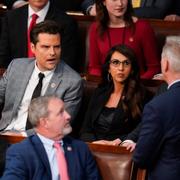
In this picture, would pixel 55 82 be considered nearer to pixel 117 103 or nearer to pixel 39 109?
pixel 117 103

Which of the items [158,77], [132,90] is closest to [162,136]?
[132,90]

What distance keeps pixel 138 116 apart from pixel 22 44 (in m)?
1.02

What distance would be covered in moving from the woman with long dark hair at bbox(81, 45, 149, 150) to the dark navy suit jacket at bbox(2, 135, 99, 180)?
0.46 m

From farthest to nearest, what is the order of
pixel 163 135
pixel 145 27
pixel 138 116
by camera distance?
1. pixel 145 27
2. pixel 138 116
3. pixel 163 135

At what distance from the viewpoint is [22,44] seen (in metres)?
3.54

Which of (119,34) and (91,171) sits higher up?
(119,34)

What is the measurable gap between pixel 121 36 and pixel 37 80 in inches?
25.2

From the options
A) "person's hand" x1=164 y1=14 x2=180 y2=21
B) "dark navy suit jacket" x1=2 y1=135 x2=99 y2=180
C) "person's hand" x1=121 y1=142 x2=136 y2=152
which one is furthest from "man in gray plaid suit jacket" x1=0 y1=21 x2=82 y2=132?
"person's hand" x1=164 y1=14 x2=180 y2=21

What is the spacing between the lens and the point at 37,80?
300cm

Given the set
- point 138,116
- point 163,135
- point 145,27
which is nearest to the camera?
point 163,135

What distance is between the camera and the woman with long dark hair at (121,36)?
11.0 ft

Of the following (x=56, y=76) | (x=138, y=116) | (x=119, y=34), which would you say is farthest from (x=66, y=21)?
(x=138, y=116)

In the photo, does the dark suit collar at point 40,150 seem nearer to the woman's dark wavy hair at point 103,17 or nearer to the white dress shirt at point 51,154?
the white dress shirt at point 51,154

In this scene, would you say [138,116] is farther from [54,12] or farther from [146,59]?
[54,12]
